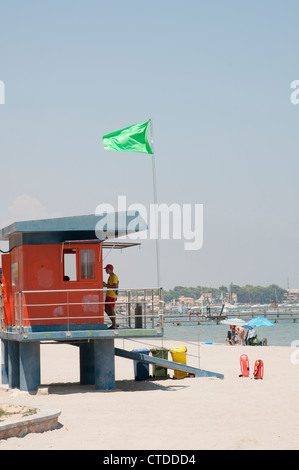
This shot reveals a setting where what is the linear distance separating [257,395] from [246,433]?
5.50 metres

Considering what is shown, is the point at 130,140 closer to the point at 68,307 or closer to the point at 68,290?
the point at 68,290

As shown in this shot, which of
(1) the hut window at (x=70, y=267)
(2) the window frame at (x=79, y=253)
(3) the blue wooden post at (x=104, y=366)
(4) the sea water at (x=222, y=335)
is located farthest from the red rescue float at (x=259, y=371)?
(4) the sea water at (x=222, y=335)

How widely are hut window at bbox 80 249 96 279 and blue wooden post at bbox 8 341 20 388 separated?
3665mm

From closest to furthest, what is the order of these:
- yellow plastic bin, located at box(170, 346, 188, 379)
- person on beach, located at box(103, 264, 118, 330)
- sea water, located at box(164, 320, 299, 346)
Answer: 1. person on beach, located at box(103, 264, 118, 330)
2. yellow plastic bin, located at box(170, 346, 188, 379)
3. sea water, located at box(164, 320, 299, 346)

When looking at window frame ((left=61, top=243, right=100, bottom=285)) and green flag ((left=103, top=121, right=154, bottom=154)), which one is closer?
window frame ((left=61, top=243, right=100, bottom=285))

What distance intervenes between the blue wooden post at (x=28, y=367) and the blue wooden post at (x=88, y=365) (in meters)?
2.38

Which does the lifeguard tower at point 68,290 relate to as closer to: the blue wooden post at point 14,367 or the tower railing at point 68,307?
the tower railing at point 68,307

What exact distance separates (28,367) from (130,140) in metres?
7.79

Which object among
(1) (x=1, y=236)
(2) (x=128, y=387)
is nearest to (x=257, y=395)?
(2) (x=128, y=387)

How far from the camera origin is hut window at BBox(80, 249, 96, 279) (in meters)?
21.0

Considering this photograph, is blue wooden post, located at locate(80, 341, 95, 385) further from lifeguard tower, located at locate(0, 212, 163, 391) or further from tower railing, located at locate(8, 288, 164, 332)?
tower railing, located at locate(8, 288, 164, 332)

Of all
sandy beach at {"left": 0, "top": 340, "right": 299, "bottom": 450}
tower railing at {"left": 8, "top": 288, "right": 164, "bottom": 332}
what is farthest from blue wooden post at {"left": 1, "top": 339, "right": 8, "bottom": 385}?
tower railing at {"left": 8, "top": 288, "right": 164, "bottom": 332}

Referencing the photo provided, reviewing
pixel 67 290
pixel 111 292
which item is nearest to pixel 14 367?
pixel 67 290
